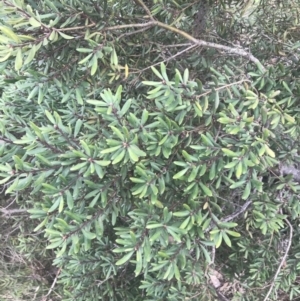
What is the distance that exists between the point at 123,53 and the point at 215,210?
601 millimetres

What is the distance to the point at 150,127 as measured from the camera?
98 centimetres

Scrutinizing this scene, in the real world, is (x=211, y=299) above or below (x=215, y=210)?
below

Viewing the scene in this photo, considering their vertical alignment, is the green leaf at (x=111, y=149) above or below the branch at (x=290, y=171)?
above

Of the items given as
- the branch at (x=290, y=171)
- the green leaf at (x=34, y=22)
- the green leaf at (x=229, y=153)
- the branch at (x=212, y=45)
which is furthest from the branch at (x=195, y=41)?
the branch at (x=290, y=171)

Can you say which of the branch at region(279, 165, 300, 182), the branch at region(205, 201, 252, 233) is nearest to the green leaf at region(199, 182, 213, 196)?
the branch at region(205, 201, 252, 233)

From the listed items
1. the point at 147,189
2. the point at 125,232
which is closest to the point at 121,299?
the point at 125,232

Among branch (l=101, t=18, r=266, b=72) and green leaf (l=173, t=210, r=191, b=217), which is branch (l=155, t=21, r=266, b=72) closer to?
branch (l=101, t=18, r=266, b=72)

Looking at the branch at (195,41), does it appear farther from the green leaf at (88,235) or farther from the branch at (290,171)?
the green leaf at (88,235)

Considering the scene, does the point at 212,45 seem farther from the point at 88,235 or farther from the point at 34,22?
the point at 88,235

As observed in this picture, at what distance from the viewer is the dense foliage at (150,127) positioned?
0.96 m

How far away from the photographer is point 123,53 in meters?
1.19

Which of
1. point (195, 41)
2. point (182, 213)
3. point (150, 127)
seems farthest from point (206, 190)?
point (195, 41)

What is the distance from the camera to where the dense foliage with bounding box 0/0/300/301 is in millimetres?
959

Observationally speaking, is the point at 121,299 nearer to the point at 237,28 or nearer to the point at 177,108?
the point at 177,108
